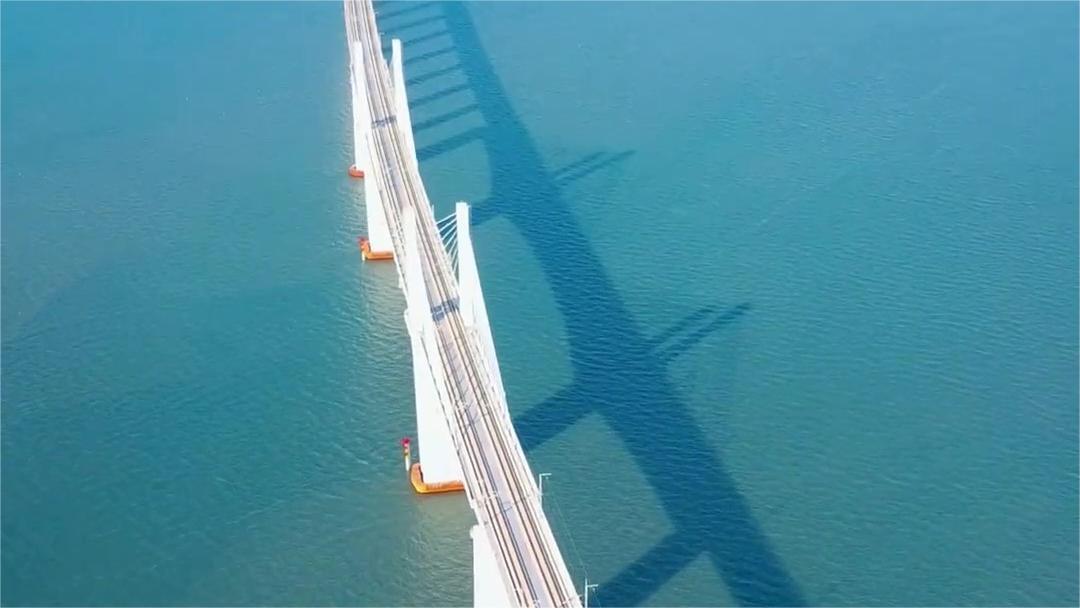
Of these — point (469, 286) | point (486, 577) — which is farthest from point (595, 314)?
point (486, 577)

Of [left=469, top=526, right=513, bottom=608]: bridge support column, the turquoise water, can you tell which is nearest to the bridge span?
[left=469, top=526, right=513, bottom=608]: bridge support column

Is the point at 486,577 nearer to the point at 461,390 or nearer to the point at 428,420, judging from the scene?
the point at 461,390

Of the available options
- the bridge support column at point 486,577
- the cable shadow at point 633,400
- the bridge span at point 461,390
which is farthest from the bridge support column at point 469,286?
the bridge support column at point 486,577

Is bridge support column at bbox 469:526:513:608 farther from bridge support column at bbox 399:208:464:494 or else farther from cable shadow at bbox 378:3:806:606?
bridge support column at bbox 399:208:464:494

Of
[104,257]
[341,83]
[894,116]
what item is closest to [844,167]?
[894,116]

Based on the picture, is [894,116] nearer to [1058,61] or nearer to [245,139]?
[1058,61]

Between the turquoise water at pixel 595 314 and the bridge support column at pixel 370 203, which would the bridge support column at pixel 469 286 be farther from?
the bridge support column at pixel 370 203

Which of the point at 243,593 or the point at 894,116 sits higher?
the point at 894,116
